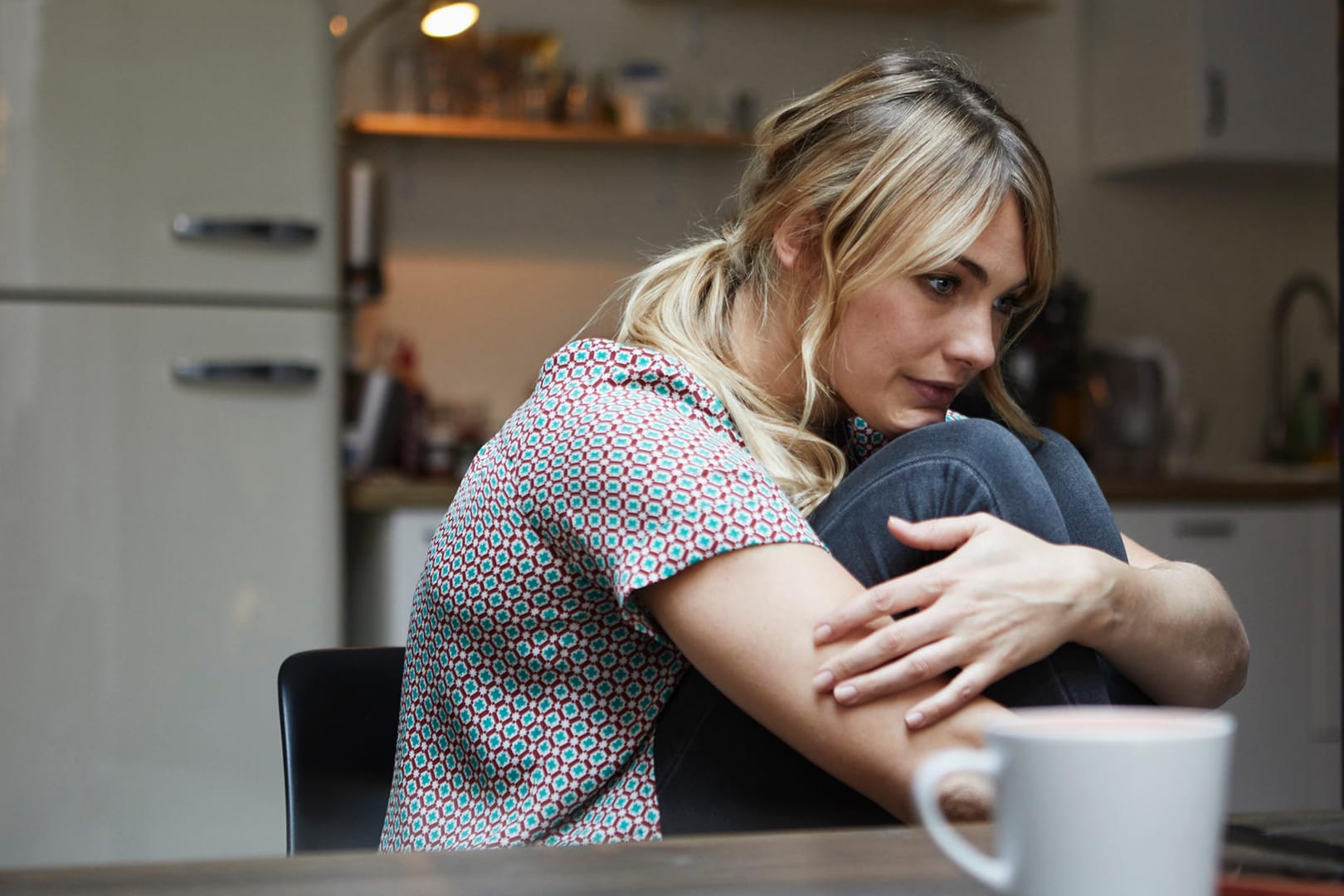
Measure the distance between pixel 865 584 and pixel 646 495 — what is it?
0.18 metres

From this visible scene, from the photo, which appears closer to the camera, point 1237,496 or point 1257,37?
point 1237,496

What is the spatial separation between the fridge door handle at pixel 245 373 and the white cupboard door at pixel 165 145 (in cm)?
12

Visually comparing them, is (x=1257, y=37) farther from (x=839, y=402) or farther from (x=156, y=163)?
(x=839, y=402)

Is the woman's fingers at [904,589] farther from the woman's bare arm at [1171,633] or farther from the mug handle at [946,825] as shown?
the mug handle at [946,825]

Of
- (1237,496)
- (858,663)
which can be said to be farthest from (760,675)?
(1237,496)

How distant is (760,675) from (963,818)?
13 centimetres

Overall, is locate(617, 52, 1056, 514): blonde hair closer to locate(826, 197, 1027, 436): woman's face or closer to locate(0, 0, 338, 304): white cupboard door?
locate(826, 197, 1027, 436): woman's face

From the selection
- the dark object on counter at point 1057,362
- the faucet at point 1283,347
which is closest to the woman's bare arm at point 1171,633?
the dark object on counter at point 1057,362

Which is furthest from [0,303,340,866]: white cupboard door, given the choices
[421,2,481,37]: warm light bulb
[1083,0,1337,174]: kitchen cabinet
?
[1083,0,1337,174]: kitchen cabinet

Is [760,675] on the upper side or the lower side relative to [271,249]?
lower

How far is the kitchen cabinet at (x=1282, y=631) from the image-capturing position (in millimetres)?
3023

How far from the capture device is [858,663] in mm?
816

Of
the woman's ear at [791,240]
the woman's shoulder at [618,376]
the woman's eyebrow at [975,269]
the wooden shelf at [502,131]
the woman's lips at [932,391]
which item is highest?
the wooden shelf at [502,131]

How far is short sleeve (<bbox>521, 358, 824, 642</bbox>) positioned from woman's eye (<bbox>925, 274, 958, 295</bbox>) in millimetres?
271
